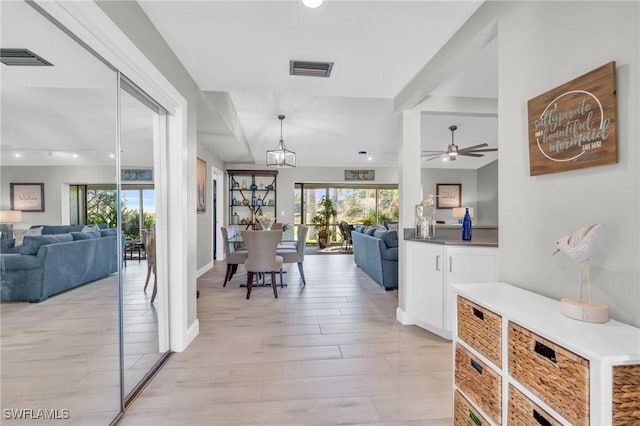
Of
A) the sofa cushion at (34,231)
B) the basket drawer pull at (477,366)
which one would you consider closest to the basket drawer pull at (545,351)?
the basket drawer pull at (477,366)

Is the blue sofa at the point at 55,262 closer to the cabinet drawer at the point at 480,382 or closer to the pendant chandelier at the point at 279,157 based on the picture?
the cabinet drawer at the point at 480,382

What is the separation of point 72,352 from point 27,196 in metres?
0.87

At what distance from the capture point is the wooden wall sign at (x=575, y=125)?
1072 millimetres

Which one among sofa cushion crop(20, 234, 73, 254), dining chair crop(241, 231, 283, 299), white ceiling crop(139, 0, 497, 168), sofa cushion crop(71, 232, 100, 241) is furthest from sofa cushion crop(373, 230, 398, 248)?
sofa cushion crop(20, 234, 73, 254)

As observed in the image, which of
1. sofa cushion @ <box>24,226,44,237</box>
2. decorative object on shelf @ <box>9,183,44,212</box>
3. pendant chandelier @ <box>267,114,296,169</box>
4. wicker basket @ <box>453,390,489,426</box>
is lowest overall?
wicker basket @ <box>453,390,489,426</box>

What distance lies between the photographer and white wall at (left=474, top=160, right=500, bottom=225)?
8445 millimetres

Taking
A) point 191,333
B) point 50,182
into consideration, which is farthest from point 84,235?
point 191,333

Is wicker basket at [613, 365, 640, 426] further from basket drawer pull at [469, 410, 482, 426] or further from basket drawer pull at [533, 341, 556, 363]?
basket drawer pull at [469, 410, 482, 426]

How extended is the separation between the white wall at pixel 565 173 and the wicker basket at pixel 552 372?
329 mm

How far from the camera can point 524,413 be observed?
108 cm

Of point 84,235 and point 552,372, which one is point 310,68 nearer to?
point 84,235

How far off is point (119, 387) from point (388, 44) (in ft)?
9.63

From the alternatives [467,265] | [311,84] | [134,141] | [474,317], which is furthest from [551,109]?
[134,141]

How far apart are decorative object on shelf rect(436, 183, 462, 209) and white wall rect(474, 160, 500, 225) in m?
0.62
